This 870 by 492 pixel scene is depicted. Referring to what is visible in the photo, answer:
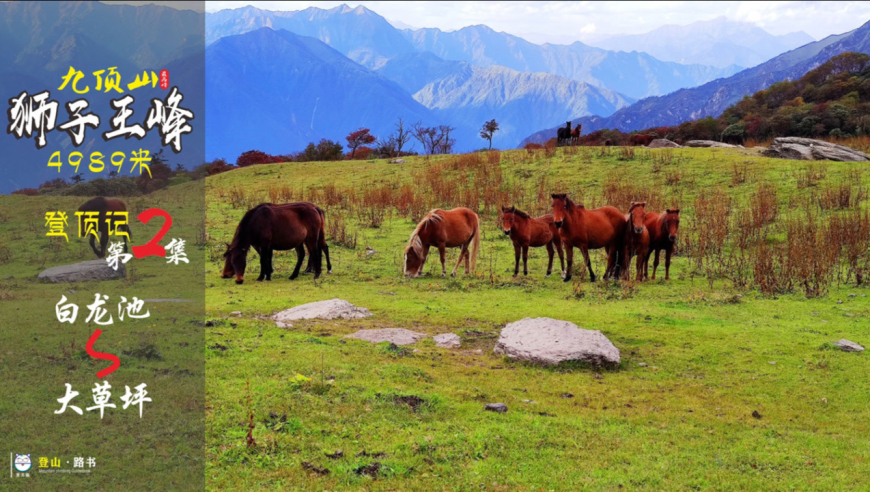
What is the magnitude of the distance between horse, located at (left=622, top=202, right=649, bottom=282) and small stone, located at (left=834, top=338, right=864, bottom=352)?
5.00 meters

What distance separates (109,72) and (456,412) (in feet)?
18.3

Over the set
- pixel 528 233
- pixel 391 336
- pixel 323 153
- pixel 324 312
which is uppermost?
pixel 323 153

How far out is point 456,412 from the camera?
6.18 metres

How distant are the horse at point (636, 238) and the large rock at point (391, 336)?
20.6 feet

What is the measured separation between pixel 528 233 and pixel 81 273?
10268mm

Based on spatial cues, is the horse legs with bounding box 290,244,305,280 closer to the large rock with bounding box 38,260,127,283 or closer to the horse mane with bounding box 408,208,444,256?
the horse mane with bounding box 408,208,444,256

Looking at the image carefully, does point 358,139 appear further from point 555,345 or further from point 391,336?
point 555,345

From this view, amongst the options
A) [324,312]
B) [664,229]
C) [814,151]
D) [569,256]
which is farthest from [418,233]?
[814,151]

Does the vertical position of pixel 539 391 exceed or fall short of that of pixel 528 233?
it falls short

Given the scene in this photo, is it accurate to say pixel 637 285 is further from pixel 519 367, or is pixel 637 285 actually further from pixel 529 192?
pixel 529 192

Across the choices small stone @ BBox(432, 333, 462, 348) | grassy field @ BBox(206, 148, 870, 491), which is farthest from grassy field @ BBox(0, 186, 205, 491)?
small stone @ BBox(432, 333, 462, 348)

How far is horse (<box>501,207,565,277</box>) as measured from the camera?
14633mm

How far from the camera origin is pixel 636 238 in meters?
13.5

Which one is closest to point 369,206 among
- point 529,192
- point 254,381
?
point 529,192
